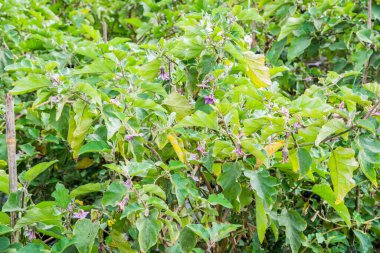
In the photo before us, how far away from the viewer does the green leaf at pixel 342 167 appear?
154 centimetres

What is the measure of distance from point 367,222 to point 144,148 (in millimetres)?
912

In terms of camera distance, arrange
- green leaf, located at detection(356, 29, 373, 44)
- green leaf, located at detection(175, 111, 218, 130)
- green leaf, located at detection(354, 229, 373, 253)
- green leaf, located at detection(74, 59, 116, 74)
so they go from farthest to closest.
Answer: green leaf, located at detection(356, 29, 373, 44)
green leaf, located at detection(354, 229, 373, 253)
green leaf, located at detection(74, 59, 116, 74)
green leaf, located at detection(175, 111, 218, 130)

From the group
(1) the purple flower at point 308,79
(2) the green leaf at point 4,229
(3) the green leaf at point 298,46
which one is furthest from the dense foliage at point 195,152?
(1) the purple flower at point 308,79

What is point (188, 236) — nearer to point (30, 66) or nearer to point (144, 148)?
point (144, 148)

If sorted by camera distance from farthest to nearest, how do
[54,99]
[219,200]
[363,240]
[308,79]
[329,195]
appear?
[308,79], [363,240], [329,195], [54,99], [219,200]

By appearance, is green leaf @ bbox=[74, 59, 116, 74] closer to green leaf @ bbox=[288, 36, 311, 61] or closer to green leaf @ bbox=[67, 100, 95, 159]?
green leaf @ bbox=[67, 100, 95, 159]

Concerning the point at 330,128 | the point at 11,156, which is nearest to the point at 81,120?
the point at 11,156

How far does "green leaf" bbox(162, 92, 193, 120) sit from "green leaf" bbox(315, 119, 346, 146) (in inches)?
19.7

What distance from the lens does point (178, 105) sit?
184 centimetres

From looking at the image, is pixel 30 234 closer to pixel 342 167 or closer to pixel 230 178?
pixel 230 178

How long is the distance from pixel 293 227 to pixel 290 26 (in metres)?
1.17

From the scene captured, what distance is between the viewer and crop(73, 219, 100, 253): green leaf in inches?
59.9

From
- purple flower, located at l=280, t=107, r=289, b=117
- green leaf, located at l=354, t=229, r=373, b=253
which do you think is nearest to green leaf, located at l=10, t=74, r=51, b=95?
purple flower, located at l=280, t=107, r=289, b=117

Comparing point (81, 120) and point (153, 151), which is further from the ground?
point (81, 120)
